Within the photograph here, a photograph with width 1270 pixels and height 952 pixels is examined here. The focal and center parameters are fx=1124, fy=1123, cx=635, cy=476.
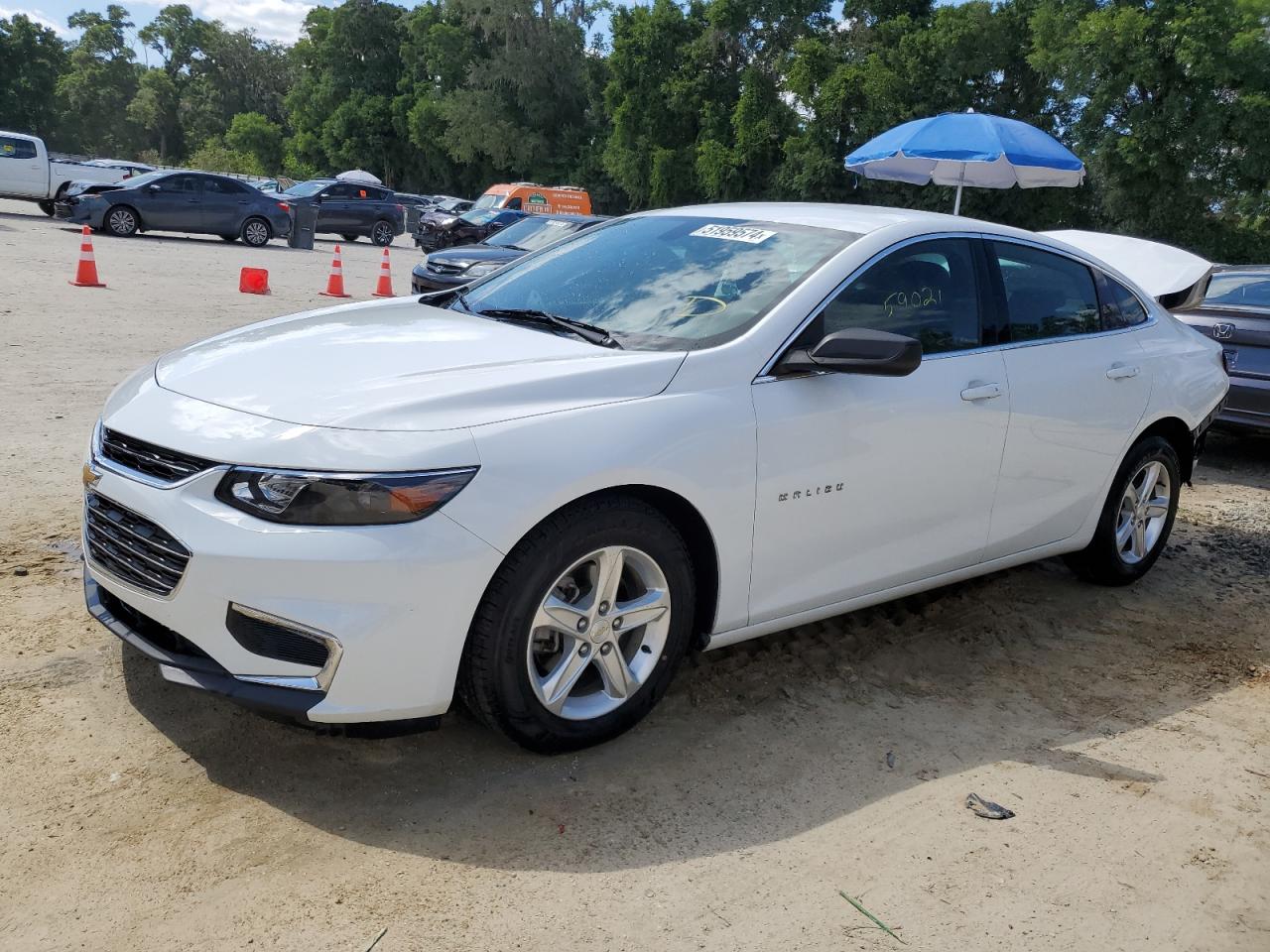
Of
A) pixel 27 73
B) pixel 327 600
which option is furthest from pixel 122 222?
pixel 27 73

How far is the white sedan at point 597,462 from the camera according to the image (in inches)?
113

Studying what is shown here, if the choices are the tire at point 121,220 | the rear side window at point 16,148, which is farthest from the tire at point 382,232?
the rear side window at point 16,148

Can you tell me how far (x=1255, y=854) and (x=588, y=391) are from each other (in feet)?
7.63

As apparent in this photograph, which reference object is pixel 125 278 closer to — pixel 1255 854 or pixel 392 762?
Result: pixel 392 762

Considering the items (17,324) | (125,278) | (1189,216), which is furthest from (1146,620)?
(1189,216)

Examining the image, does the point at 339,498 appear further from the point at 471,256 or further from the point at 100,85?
the point at 100,85

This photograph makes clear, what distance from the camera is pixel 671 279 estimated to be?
3979mm

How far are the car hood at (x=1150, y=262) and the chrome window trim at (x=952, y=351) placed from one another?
2910 millimetres

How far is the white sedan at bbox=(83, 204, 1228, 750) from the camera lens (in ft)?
9.46

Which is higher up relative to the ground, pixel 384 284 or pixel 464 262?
pixel 464 262

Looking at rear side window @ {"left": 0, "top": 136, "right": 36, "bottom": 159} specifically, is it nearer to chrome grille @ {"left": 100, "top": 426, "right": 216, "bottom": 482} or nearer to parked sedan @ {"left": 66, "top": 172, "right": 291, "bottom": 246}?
parked sedan @ {"left": 66, "top": 172, "right": 291, "bottom": 246}

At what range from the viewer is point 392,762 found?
3.31 m

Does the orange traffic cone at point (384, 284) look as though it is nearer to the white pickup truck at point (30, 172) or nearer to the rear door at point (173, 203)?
the rear door at point (173, 203)

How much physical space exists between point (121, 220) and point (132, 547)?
879 inches
